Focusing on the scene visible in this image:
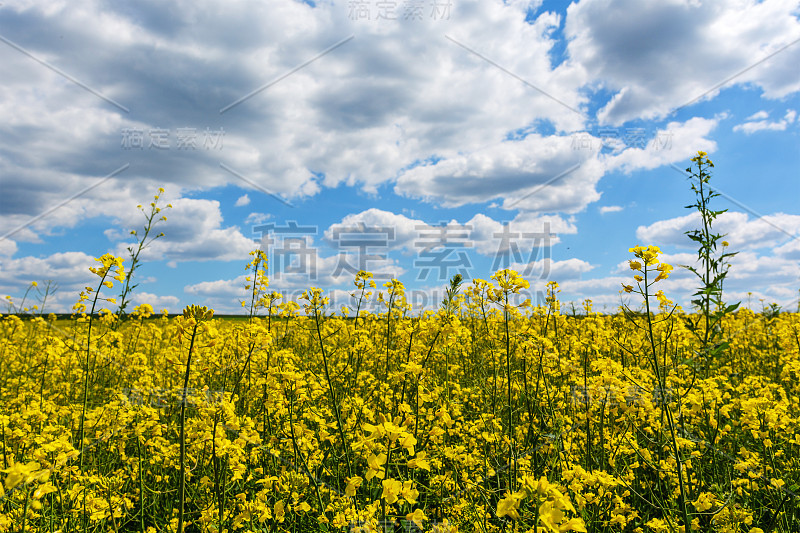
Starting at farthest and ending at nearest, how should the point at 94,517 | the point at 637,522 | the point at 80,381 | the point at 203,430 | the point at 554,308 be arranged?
the point at 80,381, the point at 554,308, the point at 637,522, the point at 203,430, the point at 94,517

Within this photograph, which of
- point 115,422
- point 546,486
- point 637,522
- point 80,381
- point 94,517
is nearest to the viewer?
point 546,486

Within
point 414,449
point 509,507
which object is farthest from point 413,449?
point 414,449

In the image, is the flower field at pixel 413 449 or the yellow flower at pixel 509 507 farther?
the flower field at pixel 413 449

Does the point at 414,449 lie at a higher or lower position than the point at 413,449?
lower

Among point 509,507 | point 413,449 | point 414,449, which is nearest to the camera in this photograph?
point 509,507

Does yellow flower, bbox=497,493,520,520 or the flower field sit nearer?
yellow flower, bbox=497,493,520,520

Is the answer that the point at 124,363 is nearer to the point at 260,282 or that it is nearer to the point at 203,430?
the point at 260,282

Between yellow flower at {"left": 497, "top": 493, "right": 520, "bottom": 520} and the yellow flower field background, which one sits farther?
the yellow flower field background

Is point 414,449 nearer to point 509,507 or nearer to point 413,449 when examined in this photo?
point 413,449

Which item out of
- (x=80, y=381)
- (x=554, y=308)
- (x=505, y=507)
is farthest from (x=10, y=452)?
(x=554, y=308)

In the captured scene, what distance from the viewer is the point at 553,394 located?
397cm

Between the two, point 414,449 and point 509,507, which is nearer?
point 509,507

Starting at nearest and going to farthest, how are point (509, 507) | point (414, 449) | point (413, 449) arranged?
1. point (509, 507)
2. point (413, 449)
3. point (414, 449)

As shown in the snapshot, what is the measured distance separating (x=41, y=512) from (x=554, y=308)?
15.0 feet
